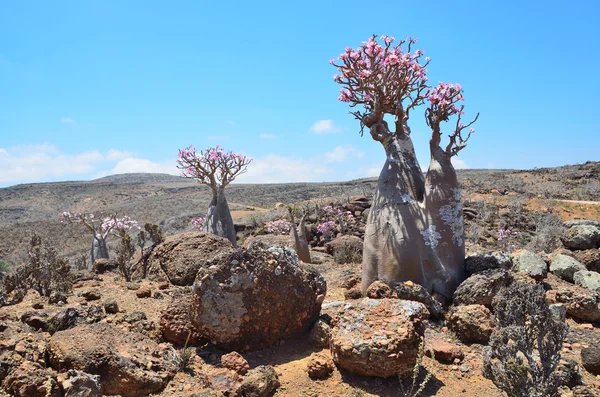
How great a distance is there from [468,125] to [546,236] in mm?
7247

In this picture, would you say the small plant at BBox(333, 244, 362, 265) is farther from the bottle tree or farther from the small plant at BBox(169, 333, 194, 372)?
the small plant at BBox(169, 333, 194, 372)

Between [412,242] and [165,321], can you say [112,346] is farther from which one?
[412,242]

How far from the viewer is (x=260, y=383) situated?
10.7ft

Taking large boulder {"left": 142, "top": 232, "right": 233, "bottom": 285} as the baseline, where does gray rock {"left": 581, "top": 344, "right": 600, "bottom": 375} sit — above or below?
below

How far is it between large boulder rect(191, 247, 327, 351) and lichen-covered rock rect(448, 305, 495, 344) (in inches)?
63.7

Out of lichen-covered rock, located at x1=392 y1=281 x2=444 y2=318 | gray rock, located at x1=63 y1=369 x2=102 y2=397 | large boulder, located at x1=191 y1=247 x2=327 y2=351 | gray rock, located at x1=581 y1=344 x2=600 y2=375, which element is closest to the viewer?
gray rock, located at x1=63 y1=369 x2=102 y2=397

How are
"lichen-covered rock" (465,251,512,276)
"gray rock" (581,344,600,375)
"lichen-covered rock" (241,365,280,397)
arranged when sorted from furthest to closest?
"lichen-covered rock" (465,251,512,276), "gray rock" (581,344,600,375), "lichen-covered rock" (241,365,280,397)

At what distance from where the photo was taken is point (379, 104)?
593 cm

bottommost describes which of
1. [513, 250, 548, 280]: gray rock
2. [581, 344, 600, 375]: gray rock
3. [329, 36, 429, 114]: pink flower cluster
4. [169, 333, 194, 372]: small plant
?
[581, 344, 600, 375]: gray rock

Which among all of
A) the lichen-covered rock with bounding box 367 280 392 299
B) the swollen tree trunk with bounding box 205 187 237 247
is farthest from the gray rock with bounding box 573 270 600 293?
the swollen tree trunk with bounding box 205 187 237 247

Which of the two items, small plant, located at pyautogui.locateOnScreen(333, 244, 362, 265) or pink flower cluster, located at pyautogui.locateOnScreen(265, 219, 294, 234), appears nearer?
small plant, located at pyautogui.locateOnScreen(333, 244, 362, 265)

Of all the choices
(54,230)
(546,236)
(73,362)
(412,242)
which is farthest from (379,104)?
(54,230)

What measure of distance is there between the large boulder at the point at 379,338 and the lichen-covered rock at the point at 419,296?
102 centimetres

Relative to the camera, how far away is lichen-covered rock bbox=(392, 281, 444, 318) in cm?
482
